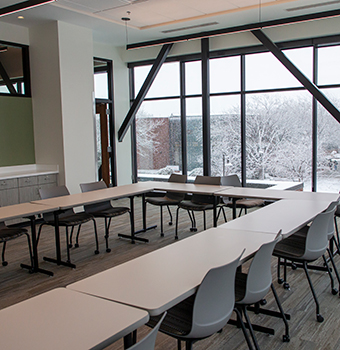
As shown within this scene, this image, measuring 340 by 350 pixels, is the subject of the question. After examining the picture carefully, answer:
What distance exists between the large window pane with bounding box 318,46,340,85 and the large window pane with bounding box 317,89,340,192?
22 centimetres


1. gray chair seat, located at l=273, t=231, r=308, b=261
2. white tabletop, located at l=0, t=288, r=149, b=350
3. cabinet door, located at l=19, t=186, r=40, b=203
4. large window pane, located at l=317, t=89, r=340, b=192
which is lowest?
gray chair seat, located at l=273, t=231, r=308, b=261

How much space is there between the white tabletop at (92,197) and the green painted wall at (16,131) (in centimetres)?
255

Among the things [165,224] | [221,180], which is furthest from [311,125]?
[165,224]

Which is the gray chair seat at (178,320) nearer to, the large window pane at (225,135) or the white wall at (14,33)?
the large window pane at (225,135)

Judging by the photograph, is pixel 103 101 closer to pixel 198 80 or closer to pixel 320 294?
pixel 198 80

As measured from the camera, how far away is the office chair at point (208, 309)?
221cm

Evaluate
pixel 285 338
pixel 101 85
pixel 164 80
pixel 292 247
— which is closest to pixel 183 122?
pixel 164 80

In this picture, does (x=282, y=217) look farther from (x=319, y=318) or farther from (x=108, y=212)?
(x=108, y=212)

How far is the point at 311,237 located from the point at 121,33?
20.8 ft

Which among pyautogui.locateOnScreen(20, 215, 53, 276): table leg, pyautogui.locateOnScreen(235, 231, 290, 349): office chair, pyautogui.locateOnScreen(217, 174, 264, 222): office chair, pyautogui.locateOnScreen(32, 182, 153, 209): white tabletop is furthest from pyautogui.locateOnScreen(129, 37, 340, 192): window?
pyautogui.locateOnScreen(235, 231, 290, 349): office chair

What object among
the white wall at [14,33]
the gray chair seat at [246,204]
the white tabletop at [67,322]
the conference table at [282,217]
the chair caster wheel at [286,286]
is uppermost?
the white wall at [14,33]

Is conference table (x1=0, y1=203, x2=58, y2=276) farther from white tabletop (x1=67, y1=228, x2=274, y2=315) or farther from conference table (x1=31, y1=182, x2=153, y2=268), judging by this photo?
white tabletop (x1=67, y1=228, x2=274, y2=315)

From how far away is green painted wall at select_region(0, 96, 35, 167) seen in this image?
7.41m

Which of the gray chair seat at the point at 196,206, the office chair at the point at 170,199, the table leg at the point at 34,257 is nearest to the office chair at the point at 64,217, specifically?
the table leg at the point at 34,257
